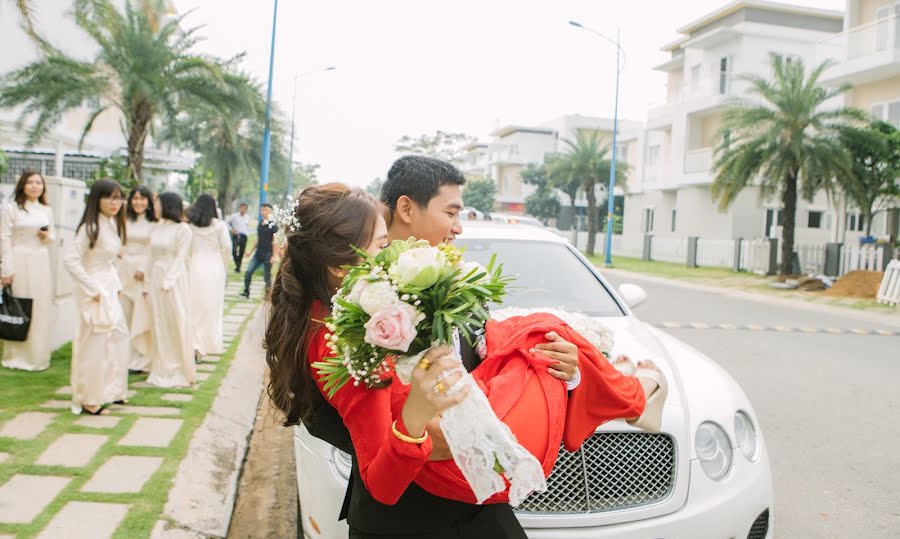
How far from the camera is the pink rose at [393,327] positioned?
5.20 feet

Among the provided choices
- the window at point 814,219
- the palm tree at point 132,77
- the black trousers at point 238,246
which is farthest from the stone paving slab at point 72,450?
the window at point 814,219

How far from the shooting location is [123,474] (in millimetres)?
4578

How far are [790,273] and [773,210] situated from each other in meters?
12.0

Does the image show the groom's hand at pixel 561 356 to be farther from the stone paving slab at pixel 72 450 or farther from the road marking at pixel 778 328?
the road marking at pixel 778 328

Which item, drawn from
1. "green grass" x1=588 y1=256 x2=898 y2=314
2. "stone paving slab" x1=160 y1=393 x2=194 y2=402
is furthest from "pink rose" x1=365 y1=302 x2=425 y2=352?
"green grass" x1=588 y1=256 x2=898 y2=314

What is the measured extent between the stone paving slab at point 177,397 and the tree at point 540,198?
5455cm

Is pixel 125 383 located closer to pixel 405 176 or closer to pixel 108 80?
pixel 405 176

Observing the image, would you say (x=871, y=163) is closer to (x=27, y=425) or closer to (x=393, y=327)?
(x=27, y=425)

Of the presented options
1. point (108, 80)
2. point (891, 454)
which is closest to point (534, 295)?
point (891, 454)

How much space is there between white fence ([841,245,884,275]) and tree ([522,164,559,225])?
122 feet

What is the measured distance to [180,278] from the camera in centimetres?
732

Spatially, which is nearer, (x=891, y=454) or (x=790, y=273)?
(x=891, y=454)

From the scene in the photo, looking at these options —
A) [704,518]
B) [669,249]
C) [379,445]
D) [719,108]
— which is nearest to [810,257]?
[719,108]

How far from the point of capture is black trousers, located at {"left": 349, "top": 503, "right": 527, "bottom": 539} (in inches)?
78.6
